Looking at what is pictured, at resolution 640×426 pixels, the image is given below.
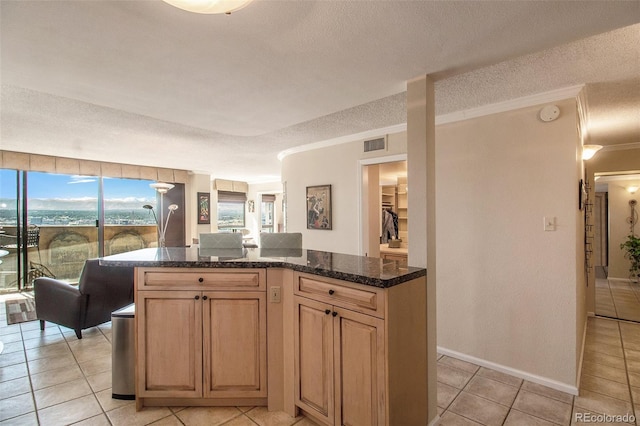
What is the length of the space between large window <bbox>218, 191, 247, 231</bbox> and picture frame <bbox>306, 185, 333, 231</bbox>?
502 cm

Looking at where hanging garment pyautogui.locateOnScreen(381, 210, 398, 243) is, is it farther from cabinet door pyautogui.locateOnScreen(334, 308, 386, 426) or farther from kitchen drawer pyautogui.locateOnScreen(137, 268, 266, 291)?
cabinet door pyautogui.locateOnScreen(334, 308, 386, 426)

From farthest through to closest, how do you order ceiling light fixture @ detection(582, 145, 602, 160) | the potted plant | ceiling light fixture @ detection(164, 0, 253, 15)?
the potted plant < ceiling light fixture @ detection(582, 145, 602, 160) < ceiling light fixture @ detection(164, 0, 253, 15)

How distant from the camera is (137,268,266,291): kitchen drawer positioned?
6.92 ft

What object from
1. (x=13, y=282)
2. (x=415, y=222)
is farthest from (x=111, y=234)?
(x=415, y=222)

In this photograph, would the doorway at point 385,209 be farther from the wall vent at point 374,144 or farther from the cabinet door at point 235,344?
the cabinet door at point 235,344

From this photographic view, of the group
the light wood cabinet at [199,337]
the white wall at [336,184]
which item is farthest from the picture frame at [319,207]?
the light wood cabinet at [199,337]

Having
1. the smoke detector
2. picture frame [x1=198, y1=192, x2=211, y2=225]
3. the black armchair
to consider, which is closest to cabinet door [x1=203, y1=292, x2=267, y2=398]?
the black armchair

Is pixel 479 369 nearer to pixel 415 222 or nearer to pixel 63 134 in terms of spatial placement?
pixel 415 222

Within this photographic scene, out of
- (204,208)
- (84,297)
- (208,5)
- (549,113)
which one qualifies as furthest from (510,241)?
(204,208)

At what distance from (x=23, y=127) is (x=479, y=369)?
5461mm

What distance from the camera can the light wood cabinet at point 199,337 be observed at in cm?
212

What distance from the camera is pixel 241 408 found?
2189 mm

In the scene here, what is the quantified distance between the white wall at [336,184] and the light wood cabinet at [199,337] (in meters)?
2.11

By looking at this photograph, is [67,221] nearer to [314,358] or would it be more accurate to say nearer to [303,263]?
[303,263]
